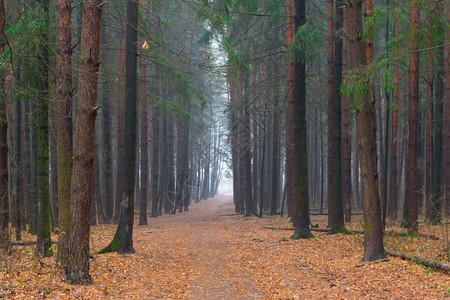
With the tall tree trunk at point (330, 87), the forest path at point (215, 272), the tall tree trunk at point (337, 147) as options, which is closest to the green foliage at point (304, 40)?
the tall tree trunk at point (337, 147)

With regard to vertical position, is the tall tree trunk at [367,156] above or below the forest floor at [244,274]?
above

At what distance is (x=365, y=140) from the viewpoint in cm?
926

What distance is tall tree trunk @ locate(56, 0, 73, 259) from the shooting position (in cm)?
805

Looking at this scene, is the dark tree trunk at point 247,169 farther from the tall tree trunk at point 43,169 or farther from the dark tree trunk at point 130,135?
the tall tree trunk at point 43,169

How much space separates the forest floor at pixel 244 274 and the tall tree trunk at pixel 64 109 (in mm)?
1138

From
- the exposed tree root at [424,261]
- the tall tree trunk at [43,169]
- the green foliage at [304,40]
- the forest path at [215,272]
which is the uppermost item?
the green foliage at [304,40]

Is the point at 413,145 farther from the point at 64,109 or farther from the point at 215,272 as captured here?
the point at 64,109

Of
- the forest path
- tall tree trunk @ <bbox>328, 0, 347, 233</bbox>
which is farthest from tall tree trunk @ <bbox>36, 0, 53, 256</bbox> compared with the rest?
tall tree trunk @ <bbox>328, 0, 347, 233</bbox>

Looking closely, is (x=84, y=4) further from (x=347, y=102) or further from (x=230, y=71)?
(x=347, y=102)

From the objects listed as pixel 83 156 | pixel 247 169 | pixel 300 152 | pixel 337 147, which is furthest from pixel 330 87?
pixel 247 169

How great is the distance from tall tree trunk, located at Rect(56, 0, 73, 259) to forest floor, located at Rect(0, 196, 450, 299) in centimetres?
114

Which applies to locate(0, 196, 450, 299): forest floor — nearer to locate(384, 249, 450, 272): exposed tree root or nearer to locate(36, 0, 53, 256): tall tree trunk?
locate(384, 249, 450, 272): exposed tree root

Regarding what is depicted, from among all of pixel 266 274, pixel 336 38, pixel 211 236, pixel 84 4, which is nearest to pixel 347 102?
pixel 336 38

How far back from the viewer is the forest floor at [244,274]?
670 centimetres
